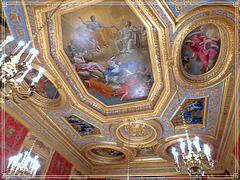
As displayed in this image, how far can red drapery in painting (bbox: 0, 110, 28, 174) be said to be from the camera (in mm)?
7109

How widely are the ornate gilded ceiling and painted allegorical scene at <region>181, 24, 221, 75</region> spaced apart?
1.3 inches

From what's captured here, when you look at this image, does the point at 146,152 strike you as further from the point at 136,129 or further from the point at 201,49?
the point at 201,49

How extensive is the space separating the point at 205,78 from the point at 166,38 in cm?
248

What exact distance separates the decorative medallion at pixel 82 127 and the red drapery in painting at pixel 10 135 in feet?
7.37

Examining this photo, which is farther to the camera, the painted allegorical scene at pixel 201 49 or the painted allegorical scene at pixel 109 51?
the painted allegorical scene at pixel 201 49

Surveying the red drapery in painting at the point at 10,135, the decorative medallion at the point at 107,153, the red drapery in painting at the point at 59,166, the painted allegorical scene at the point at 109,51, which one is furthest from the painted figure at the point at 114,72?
the red drapery in painting at the point at 59,166

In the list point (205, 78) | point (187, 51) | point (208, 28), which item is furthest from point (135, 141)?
point (208, 28)

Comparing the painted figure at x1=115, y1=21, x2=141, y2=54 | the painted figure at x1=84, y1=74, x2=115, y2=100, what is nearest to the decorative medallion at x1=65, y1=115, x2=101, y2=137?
the painted figure at x1=84, y1=74, x2=115, y2=100

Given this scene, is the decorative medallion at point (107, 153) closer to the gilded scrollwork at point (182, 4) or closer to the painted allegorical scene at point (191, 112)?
the painted allegorical scene at point (191, 112)

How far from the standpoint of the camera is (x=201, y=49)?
20.1 feet

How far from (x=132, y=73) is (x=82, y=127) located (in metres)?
4.72

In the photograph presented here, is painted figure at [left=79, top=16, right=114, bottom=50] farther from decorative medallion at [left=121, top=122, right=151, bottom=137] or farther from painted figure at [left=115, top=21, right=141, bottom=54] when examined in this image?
decorative medallion at [left=121, top=122, right=151, bottom=137]

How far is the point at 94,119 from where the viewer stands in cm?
900

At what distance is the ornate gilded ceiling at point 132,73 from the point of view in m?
5.25
